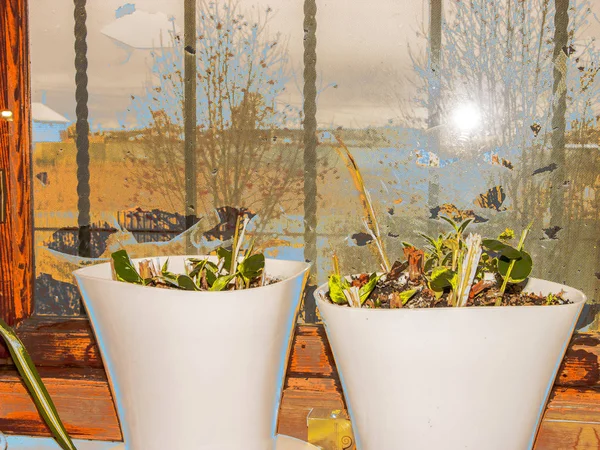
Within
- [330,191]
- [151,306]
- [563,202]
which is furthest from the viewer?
[330,191]

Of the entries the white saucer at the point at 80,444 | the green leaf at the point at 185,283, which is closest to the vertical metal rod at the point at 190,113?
the white saucer at the point at 80,444

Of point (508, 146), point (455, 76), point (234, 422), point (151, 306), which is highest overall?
point (455, 76)

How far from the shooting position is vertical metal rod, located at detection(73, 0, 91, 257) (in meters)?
0.94

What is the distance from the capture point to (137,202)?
0.96 m

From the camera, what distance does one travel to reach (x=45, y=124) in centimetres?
91

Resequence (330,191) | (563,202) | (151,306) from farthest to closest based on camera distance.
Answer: (330,191), (563,202), (151,306)

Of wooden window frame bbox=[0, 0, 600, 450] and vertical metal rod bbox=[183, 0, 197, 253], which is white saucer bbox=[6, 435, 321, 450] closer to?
wooden window frame bbox=[0, 0, 600, 450]

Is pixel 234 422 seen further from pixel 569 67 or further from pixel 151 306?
pixel 569 67

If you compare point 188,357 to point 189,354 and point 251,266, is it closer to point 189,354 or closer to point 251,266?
point 189,354

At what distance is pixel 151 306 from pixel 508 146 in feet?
2.14

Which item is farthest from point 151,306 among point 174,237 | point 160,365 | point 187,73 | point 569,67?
point 569,67

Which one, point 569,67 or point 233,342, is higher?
point 569,67

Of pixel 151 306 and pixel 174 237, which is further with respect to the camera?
pixel 174 237

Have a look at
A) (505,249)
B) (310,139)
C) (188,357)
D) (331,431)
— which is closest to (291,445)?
(331,431)
